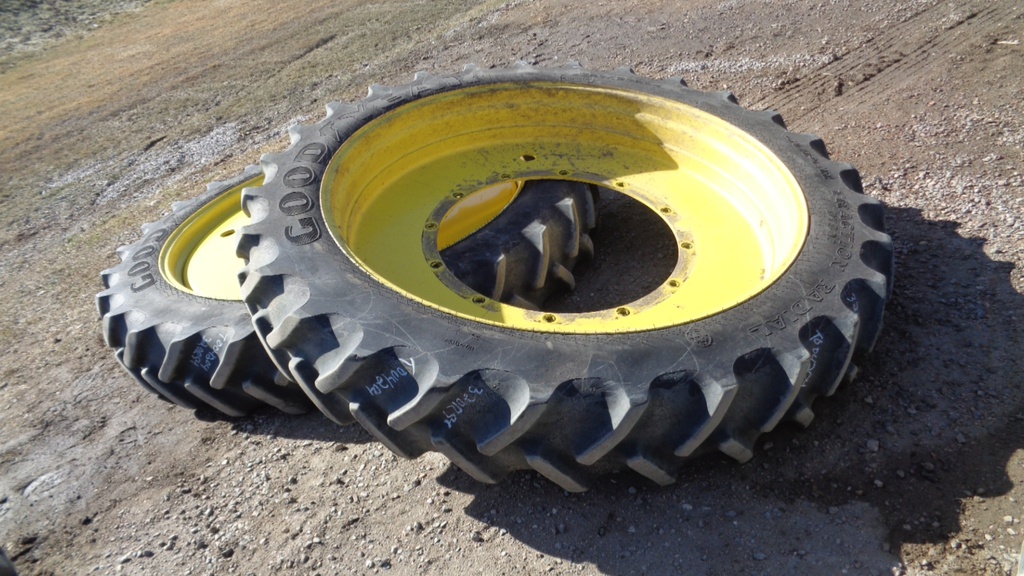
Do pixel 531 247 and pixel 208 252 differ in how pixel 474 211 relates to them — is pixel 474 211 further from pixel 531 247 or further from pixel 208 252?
pixel 208 252

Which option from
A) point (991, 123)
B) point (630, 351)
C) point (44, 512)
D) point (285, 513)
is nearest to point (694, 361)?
point (630, 351)

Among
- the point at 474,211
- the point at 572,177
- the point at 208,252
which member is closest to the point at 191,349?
the point at 208,252

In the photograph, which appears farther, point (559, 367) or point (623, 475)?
point (623, 475)

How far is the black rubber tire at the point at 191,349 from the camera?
3072 mm

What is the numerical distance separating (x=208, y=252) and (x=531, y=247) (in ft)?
5.71

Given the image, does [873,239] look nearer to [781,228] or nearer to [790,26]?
[781,228]

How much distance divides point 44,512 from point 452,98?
9.22 feet

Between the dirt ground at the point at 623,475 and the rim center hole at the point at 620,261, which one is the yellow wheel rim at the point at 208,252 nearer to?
the dirt ground at the point at 623,475

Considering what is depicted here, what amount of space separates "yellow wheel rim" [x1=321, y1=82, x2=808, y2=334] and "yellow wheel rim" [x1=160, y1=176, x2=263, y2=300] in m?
0.73

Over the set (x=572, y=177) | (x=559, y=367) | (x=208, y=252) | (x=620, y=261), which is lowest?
(x=620, y=261)

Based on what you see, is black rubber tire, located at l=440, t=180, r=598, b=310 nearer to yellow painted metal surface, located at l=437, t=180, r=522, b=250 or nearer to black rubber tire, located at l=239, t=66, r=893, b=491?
yellow painted metal surface, located at l=437, t=180, r=522, b=250

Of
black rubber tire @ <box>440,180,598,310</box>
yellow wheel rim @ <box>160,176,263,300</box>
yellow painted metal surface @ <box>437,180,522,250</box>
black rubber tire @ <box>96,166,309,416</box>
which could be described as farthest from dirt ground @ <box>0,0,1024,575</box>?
yellow painted metal surface @ <box>437,180,522,250</box>

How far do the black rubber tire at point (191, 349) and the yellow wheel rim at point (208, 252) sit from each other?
0.15 metres

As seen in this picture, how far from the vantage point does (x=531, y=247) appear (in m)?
3.73
